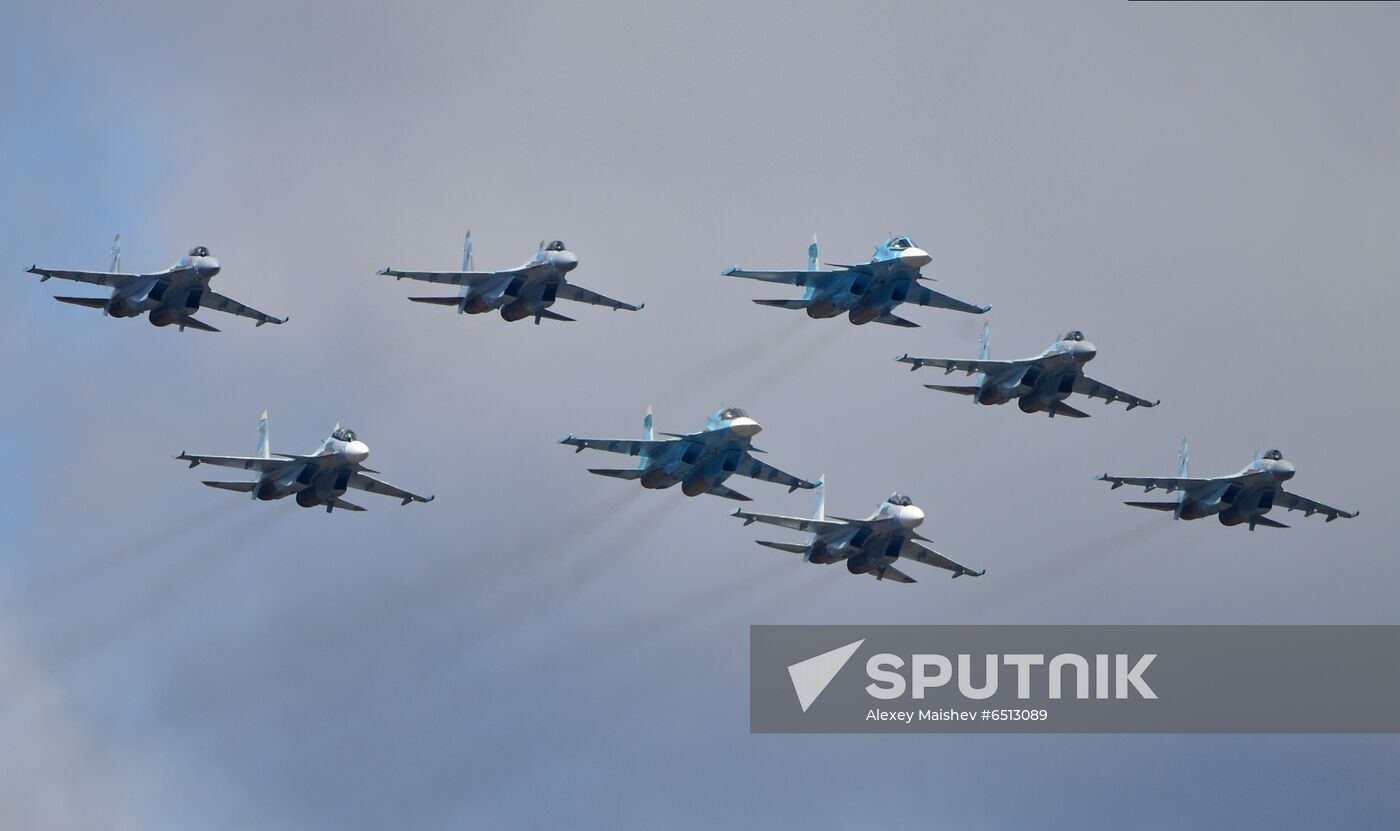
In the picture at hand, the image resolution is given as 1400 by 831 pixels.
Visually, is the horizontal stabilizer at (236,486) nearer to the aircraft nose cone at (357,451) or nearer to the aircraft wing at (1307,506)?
the aircraft nose cone at (357,451)

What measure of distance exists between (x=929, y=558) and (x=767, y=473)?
1196 centimetres

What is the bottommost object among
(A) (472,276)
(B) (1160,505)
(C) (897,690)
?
(C) (897,690)

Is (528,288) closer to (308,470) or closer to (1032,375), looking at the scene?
(308,470)

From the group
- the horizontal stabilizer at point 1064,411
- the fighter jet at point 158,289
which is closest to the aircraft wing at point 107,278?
the fighter jet at point 158,289

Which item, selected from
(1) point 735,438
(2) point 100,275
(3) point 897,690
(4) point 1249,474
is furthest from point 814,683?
(2) point 100,275

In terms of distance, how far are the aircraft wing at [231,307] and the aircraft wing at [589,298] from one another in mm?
13995

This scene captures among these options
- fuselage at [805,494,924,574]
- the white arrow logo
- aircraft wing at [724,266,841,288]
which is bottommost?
the white arrow logo

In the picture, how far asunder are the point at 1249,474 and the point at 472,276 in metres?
A: 40.0

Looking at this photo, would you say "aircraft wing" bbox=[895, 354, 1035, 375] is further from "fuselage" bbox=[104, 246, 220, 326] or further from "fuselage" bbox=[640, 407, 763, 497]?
"fuselage" bbox=[104, 246, 220, 326]

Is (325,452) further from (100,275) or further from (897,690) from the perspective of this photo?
(897,690)

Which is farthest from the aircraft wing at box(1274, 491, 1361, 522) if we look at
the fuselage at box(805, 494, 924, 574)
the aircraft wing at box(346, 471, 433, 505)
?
the aircraft wing at box(346, 471, 433, 505)

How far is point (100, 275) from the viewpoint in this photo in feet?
431

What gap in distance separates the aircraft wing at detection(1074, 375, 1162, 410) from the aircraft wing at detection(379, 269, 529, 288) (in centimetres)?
3059

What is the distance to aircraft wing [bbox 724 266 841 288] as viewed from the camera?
131875 mm
